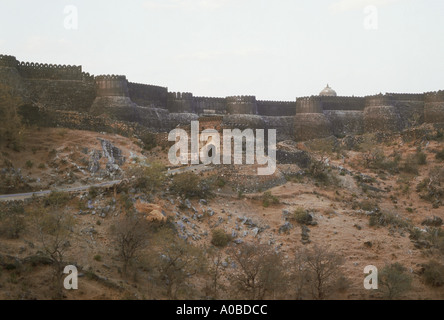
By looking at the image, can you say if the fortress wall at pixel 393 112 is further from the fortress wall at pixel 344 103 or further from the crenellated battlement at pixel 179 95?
the crenellated battlement at pixel 179 95

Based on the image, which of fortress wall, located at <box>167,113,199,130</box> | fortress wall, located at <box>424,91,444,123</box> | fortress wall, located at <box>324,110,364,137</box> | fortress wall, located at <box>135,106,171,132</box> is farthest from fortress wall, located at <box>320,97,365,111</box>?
fortress wall, located at <box>135,106,171,132</box>

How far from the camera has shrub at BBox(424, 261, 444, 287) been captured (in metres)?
18.4

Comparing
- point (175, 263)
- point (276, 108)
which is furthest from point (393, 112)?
point (175, 263)

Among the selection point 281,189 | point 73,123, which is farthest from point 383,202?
A: point 73,123

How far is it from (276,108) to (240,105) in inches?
160

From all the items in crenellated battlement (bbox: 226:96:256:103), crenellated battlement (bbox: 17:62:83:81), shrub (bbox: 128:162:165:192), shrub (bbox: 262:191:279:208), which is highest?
crenellated battlement (bbox: 17:62:83:81)

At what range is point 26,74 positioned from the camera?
32375 mm

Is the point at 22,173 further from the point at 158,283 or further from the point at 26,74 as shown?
the point at 26,74

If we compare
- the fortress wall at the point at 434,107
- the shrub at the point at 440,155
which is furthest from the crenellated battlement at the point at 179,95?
the fortress wall at the point at 434,107

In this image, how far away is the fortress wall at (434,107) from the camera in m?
43.1

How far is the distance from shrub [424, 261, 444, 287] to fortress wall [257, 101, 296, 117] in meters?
25.2

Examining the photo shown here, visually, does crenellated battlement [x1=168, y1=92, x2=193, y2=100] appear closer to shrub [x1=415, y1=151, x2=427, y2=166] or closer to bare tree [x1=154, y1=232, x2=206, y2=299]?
shrub [x1=415, y1=151, x2=427, y2=166]

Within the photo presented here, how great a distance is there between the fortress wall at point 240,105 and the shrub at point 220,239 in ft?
70.7

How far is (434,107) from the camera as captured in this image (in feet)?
143
